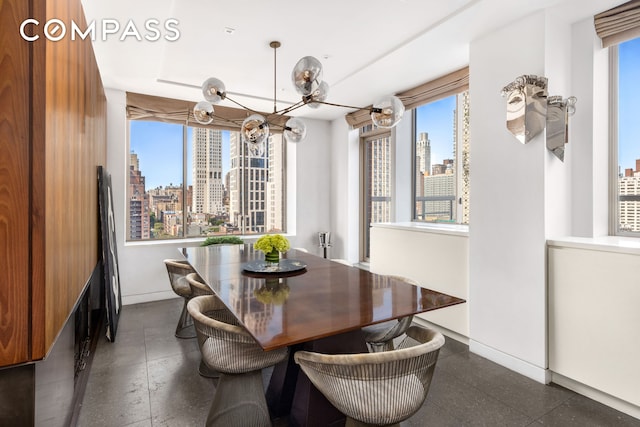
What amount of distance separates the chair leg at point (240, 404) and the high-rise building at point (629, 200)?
2.93m

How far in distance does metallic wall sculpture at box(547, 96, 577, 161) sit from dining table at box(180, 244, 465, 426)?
148 centimetres

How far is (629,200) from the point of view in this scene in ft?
8.33

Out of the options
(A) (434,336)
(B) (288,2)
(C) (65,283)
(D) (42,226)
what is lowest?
(A) (434,336)

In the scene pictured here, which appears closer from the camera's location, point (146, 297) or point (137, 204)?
point (146, 297)

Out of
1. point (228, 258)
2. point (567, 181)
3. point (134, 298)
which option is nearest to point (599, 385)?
point (567, 181)

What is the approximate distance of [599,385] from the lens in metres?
2.13

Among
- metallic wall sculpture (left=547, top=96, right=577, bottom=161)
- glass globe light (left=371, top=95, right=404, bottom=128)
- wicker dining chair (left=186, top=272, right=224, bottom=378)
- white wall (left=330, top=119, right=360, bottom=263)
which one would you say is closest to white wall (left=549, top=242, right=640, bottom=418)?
metallic wall sculpture (left=547, top=96, right=577, bottom=161)

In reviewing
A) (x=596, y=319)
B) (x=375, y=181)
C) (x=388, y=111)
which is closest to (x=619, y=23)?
(x=388, y=111)

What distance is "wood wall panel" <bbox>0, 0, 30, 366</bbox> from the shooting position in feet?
3.56

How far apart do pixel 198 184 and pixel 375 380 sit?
175 inches

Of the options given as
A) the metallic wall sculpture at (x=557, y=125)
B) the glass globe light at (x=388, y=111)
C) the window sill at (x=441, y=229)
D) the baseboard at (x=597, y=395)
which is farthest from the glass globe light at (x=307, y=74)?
the baseboard at (x=597, y=395)

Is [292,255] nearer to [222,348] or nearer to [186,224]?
[222,348]

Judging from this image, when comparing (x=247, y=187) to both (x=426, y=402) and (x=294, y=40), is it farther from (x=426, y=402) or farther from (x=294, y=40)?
(x=426, y=402)

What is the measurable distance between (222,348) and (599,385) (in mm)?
2388
